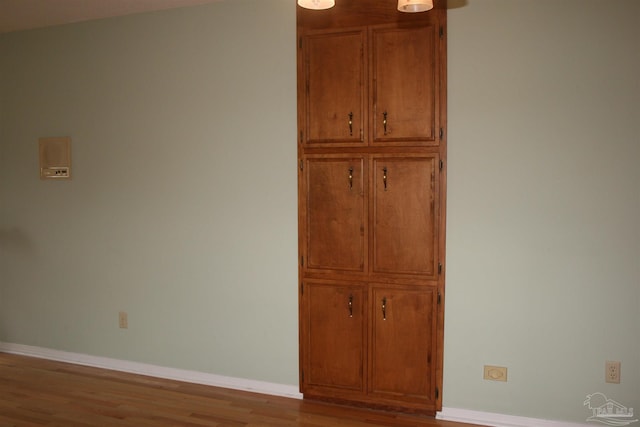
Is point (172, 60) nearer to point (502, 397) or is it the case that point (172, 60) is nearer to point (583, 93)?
point (583, 93)

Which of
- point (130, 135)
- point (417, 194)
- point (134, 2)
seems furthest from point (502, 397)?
point (134, 2)

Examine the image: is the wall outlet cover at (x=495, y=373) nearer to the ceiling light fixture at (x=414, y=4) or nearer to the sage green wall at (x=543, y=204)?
the sage green wall at (x=543, y=204)

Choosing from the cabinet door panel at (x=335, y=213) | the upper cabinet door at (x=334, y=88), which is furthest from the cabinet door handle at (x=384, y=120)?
the cabinet door panel at (x=335, y=213)

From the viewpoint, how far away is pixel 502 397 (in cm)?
268

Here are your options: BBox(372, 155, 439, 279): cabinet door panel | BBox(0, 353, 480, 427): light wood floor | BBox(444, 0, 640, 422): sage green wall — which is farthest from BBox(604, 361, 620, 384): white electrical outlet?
BBox(372, 155, 439, 279): cabinet door panel

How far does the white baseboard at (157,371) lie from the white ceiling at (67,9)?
2555 mm

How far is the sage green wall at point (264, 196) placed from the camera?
8.19 ft

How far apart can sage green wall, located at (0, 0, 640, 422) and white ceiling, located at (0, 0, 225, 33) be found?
0.10 meters

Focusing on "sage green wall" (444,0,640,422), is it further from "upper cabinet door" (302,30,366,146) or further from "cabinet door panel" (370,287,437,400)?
"upper cabinet door" (302,30,366,146)

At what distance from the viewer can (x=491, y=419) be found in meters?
2.71

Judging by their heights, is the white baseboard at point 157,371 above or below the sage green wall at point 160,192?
below

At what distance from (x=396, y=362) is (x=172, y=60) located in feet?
8.28

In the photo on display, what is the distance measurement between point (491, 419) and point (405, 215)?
1.28m

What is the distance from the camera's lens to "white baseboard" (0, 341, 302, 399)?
3.13 m
